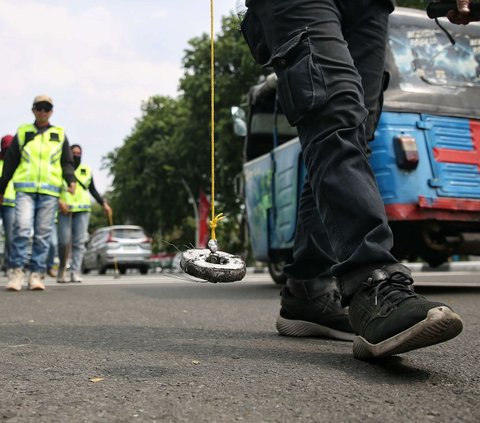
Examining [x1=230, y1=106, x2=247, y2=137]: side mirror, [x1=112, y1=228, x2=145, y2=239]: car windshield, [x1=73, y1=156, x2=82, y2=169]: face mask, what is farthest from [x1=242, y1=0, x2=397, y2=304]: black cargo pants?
[x1=112, y1=228, x2=145, y2=239]: car windshield

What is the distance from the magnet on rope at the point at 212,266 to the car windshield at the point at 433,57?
4764 millimetres

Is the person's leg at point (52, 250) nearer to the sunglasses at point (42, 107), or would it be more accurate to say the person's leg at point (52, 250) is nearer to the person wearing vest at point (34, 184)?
the person wearing vest at point (34, 184)

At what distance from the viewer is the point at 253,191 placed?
A: 867 centimetres

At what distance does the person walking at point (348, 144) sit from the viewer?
221 cm

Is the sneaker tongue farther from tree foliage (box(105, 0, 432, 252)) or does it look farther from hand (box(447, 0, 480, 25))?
tree foliage (box(105, 0, 432, 252))

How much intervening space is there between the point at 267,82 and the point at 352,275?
603 cm

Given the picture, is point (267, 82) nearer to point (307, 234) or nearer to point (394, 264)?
point (307, 234)

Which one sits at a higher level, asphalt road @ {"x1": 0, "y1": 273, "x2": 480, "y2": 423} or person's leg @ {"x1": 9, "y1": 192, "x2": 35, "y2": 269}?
person's leg @ {"x1": 9, "y1": 192, "x2": 35, "y2": 269}

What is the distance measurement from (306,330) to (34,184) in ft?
17.0

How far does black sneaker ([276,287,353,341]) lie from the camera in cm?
308

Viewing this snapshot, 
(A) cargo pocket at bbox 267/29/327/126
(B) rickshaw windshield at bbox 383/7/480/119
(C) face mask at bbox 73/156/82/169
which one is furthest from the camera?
(C) face mask at bbox 73/156/82/169

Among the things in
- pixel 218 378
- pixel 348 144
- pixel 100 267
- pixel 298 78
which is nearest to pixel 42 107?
pixel 298 78

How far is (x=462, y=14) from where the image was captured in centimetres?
279

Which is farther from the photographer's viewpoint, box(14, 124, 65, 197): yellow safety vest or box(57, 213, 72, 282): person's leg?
box(57, 213, 72, 282): person's leg
